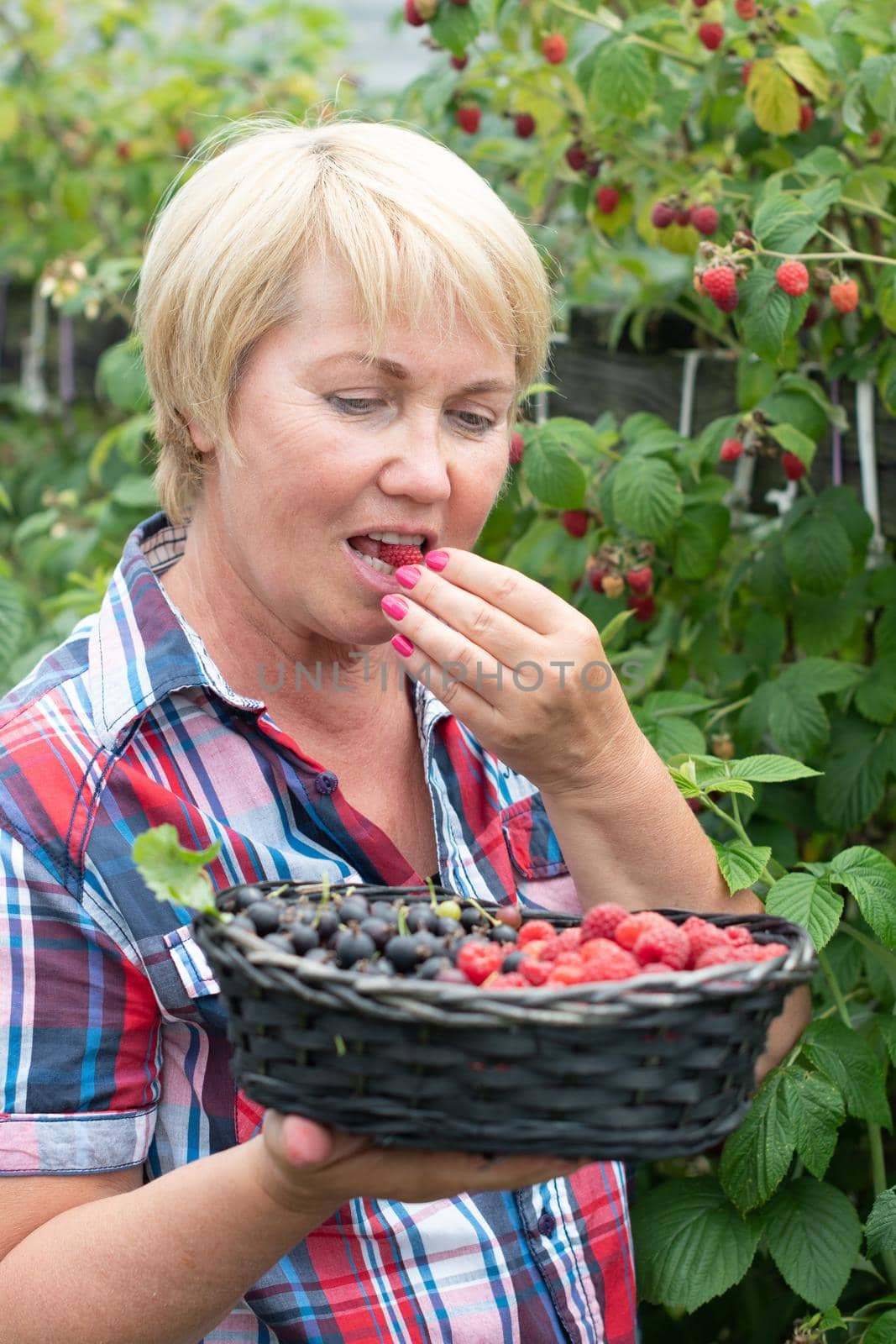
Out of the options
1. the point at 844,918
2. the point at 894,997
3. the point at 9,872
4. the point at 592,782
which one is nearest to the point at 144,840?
the point at 9,872

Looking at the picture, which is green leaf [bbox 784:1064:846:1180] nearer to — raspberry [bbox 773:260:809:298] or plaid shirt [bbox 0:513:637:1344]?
plaid shirt [bbox 0:513:637:1344]

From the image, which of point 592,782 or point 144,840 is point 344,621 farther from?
point 144,840

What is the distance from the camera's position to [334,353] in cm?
149

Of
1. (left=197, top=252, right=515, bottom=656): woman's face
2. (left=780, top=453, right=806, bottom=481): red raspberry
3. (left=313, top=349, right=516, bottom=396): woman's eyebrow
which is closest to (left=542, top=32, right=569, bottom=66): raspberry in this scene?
(left=780, top=453, right=806, bottom=481): red raspberry

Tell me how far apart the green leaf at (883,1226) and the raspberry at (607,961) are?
2.14 ft

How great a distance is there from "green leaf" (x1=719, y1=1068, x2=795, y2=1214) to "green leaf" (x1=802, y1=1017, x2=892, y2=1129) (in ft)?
0.20

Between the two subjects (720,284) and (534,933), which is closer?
(534,933)

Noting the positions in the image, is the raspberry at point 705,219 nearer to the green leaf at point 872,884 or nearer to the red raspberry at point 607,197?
the red raspberry at point 607,197

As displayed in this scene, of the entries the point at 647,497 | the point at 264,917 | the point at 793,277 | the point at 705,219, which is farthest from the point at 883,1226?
the point at 705,219

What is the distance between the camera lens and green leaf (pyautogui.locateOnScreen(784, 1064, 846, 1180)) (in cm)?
162

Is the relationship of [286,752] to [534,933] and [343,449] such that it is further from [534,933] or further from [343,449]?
[534,933]

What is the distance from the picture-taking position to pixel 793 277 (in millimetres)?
1846

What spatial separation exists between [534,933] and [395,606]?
41 cm

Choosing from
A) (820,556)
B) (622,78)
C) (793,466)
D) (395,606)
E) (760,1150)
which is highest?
(622,78)
